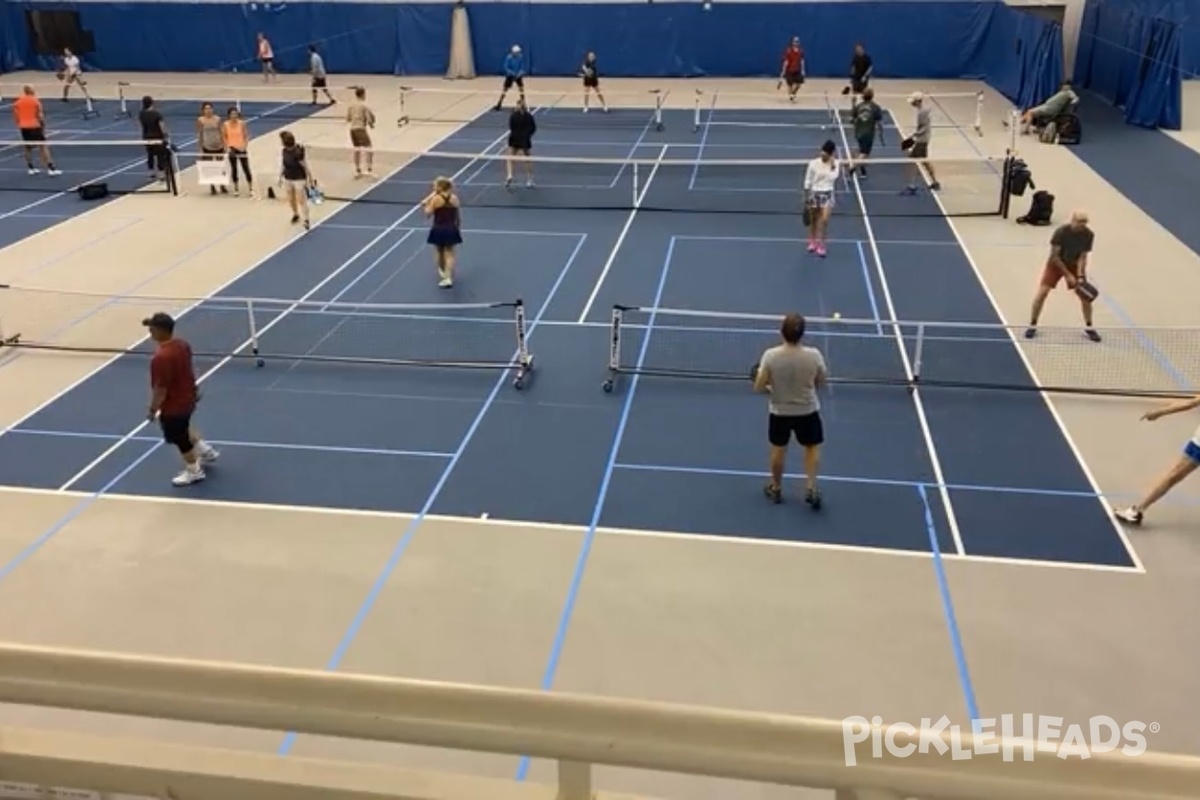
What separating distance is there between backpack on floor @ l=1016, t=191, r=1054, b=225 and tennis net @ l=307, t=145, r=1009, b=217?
60cm

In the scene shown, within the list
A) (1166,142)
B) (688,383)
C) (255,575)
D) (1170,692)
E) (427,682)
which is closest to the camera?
(427,682)

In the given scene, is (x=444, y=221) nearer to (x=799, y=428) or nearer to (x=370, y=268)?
(x=370, y=268)

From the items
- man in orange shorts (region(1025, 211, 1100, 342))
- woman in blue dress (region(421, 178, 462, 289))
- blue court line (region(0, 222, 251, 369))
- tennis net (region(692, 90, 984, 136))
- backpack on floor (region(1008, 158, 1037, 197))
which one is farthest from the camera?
tennis net (region(692, 90, 984, 136))

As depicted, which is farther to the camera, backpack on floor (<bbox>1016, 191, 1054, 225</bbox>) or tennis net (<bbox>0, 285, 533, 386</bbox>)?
backpack on floor (<bbox>1016, 191, 1054, 225</bbox>)

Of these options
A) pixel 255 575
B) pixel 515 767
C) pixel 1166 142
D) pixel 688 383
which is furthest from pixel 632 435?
→ pixel 1166 142

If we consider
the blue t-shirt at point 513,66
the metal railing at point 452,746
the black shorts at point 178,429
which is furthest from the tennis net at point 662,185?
the metal railing at point 452,746

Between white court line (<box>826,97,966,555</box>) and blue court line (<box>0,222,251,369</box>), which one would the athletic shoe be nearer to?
white court line (<box>826,97,966,555</box>)

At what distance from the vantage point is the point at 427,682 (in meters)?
1.70

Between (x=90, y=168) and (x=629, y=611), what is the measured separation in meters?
21.5

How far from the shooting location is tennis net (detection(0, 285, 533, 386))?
13.5 meters

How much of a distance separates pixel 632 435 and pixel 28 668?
9.62 meters

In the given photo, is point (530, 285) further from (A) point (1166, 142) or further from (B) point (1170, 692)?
(A) point (1166, 142)

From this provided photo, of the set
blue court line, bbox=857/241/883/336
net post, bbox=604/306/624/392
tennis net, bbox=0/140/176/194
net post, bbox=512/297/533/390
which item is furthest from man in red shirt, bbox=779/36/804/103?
net post, bbox=512/297/533/390

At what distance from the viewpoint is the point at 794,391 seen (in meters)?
9.34
